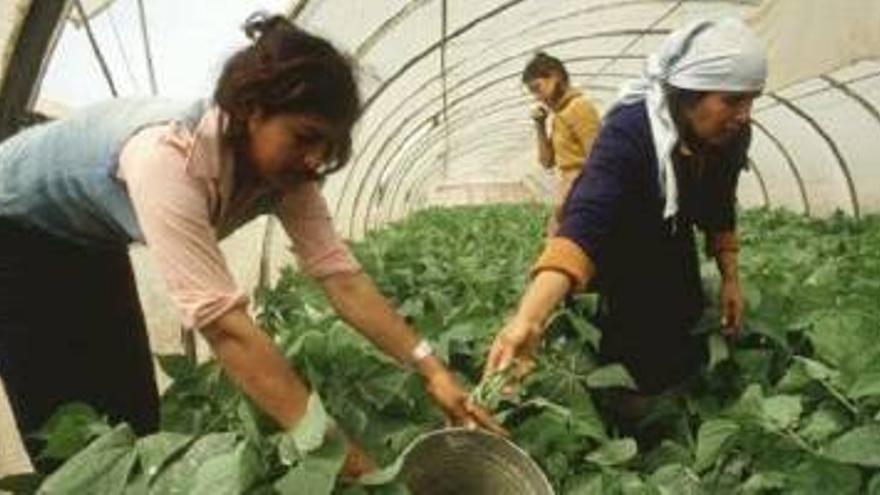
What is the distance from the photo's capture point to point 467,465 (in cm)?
236

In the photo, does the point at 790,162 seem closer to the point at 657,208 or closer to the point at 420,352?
the point at 657,208

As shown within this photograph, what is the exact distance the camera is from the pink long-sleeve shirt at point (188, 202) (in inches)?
A: 93.0

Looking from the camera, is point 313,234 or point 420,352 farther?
point 313,234

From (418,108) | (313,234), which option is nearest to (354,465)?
(313,234)

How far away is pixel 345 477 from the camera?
2277 mm

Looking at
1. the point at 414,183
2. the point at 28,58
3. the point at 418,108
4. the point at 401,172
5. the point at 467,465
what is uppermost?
the point at 28,58

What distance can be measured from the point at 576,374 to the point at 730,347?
516 mm

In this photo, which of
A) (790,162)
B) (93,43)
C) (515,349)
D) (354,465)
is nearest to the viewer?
(354,465)

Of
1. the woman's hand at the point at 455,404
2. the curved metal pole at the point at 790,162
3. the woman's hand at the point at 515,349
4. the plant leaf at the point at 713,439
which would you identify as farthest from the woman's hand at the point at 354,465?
the curved metal pole at the point at 790,162

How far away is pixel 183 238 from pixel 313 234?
2.14ft

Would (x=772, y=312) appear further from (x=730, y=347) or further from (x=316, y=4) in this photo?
(x=316, y=4)

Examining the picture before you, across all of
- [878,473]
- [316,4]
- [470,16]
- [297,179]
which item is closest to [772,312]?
[878,473]

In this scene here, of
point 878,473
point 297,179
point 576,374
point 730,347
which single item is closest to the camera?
point 878,473

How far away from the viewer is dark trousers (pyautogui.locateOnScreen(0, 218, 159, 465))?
309cm
